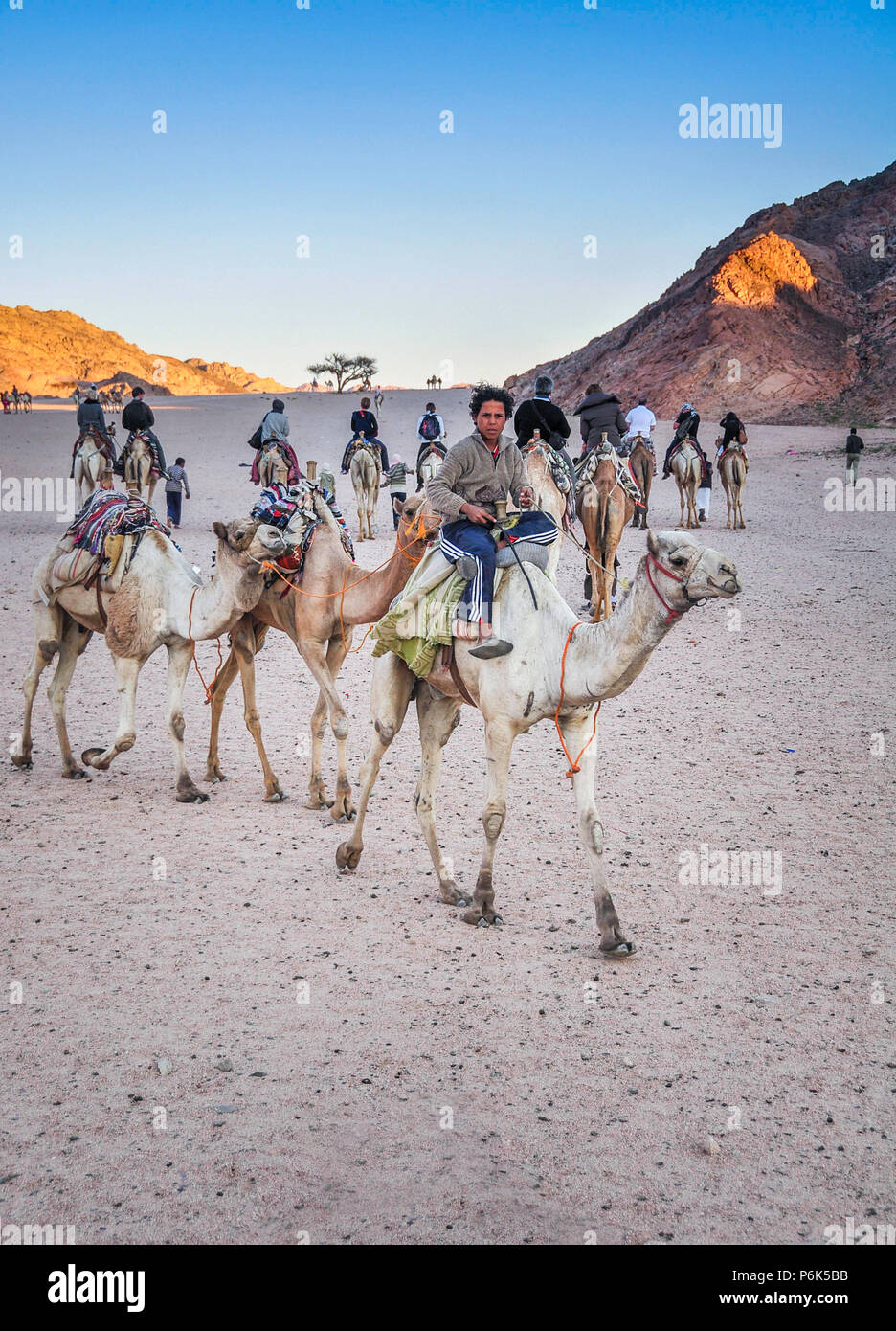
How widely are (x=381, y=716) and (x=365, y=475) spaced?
1775 centimetres

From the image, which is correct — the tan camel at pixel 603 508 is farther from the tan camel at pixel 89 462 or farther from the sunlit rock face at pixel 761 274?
the sunlit rock face at pixel 761 274

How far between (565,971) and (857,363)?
53.1 metres

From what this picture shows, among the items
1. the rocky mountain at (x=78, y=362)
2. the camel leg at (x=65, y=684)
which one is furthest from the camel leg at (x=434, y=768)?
the rocky mountain at (x=78, y=362)

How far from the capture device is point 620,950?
226 inches

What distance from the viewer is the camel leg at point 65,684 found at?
29.6 feet

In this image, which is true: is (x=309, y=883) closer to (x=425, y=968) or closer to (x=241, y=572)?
(x=425, y=968)

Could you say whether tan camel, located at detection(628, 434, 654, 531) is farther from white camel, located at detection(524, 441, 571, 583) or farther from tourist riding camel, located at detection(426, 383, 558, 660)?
tourist riding camel, located at detection(426, 383, 558, 660)

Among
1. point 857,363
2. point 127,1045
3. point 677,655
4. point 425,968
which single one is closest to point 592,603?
point 677,655

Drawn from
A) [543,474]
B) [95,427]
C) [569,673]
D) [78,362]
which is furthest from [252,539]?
[78,362]

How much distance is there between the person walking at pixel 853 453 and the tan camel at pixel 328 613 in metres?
23.5

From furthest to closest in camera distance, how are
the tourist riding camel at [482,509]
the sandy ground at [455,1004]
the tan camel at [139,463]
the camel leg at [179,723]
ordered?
the tan camel at [139,463] → the camel leg at [179,723] → the tourist riding camel at [482,509] → the sandy ground at [455,1004]

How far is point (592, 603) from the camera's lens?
1449 centimetres

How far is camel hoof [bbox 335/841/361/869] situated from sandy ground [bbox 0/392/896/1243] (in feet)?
0.41

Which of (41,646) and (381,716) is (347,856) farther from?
(41,646)
